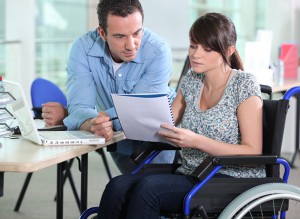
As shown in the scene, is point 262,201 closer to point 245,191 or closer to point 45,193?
point 245,191

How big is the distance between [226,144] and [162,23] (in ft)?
12.4

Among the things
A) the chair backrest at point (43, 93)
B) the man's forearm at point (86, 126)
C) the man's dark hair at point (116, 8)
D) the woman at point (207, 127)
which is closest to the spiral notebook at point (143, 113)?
the woman at point (207, 127)

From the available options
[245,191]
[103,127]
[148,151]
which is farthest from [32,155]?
[245,191]

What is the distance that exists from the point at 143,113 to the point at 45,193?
205 cm

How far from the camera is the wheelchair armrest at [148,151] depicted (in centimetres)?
234

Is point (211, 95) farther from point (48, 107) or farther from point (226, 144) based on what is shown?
point (48, 107)

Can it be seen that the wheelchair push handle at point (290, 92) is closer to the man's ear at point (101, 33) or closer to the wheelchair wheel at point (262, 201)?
the wheelchair wheel at point (262, 201)

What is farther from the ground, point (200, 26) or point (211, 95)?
point (200, 26)

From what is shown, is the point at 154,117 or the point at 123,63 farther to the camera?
the point at 123,63

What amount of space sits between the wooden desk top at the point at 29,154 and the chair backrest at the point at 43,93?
1165 millimetres

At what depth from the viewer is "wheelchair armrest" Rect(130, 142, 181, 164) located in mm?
2342

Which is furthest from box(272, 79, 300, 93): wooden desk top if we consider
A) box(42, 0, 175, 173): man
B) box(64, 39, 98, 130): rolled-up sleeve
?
box(64, 39, 98, 130): rolled-up sleeve

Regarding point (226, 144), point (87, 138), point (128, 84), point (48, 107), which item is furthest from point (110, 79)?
point (226, 144)

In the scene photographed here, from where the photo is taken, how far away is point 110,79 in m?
2.68
